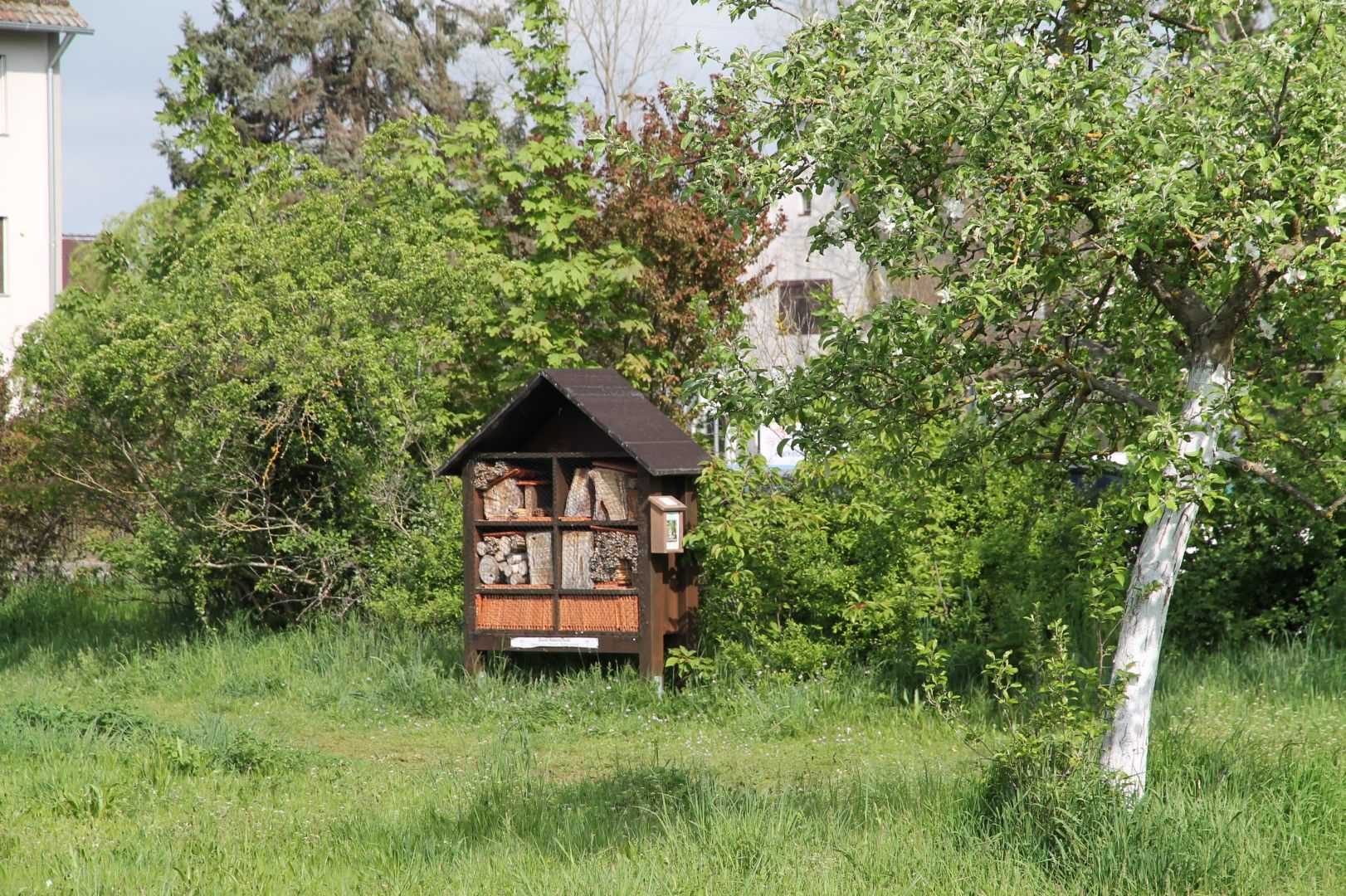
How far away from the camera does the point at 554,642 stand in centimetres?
972

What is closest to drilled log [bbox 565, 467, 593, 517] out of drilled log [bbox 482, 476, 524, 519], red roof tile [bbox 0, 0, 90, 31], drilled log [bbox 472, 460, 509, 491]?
drilled log [bbox 482, 476, 524, 519]

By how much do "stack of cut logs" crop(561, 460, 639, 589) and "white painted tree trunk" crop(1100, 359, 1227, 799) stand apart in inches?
181

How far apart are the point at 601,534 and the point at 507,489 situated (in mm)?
873

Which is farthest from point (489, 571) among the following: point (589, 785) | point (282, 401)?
point (589, 785)

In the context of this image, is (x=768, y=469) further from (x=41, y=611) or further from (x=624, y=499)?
(x=41, y=611)

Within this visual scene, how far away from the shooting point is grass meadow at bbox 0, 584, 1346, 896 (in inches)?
207

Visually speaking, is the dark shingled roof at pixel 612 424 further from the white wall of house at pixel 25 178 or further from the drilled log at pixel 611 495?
the white wall of house at pixel 25 178

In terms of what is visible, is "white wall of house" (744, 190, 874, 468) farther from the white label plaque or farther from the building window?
the white label plaque

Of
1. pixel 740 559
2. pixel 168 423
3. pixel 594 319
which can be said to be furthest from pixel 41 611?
pixel 740 559

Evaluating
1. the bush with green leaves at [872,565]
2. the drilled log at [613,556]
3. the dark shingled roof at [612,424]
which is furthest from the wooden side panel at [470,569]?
the bush with green leaves at [872,565]

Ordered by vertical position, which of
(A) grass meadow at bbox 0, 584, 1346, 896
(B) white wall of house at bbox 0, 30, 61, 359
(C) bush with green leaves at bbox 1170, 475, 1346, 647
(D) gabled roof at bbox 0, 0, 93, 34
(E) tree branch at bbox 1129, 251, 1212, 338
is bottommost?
(A) grass meadow at bbox 0, 584, 1346, 896

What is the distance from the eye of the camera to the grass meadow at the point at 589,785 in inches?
207

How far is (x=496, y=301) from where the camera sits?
1433 centimetres

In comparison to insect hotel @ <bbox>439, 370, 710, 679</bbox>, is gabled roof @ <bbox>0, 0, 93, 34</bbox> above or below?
above
